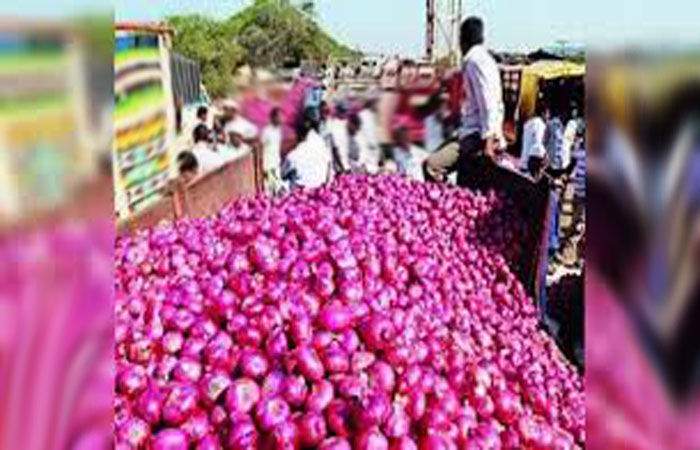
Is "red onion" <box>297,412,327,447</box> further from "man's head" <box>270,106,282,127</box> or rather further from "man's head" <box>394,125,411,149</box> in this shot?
"man's head" <box>394,125,411,149</box>

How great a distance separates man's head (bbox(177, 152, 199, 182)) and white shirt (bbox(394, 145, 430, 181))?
1.21m

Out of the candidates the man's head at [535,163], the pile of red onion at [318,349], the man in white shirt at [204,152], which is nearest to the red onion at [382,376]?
the pile of red onion at [318,349]

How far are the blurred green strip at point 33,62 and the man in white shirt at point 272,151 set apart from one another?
5532 mm

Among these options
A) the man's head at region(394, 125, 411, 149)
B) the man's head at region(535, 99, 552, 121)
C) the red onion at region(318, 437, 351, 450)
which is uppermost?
the red onion at region(318, 437, 351, 450)

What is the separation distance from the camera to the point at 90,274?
508mm

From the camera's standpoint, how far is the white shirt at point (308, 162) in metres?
6.12

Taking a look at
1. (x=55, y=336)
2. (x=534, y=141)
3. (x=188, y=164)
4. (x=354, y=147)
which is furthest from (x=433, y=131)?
(x=55, y=336)

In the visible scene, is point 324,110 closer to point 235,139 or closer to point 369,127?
point 369,127

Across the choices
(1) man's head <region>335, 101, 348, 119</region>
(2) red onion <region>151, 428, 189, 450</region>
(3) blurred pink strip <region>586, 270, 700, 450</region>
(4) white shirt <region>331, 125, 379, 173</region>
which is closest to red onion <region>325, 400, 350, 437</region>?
(2) red onion <region>151, 428, 189, 450</region>

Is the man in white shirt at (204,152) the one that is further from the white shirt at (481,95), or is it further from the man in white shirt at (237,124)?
the white shirt at (481,95)

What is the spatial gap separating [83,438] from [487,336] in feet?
6.40

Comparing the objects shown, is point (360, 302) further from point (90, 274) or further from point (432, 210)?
point (432, 210)

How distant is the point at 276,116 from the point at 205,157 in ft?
1.65

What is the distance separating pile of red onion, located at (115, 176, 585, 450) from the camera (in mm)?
1673
